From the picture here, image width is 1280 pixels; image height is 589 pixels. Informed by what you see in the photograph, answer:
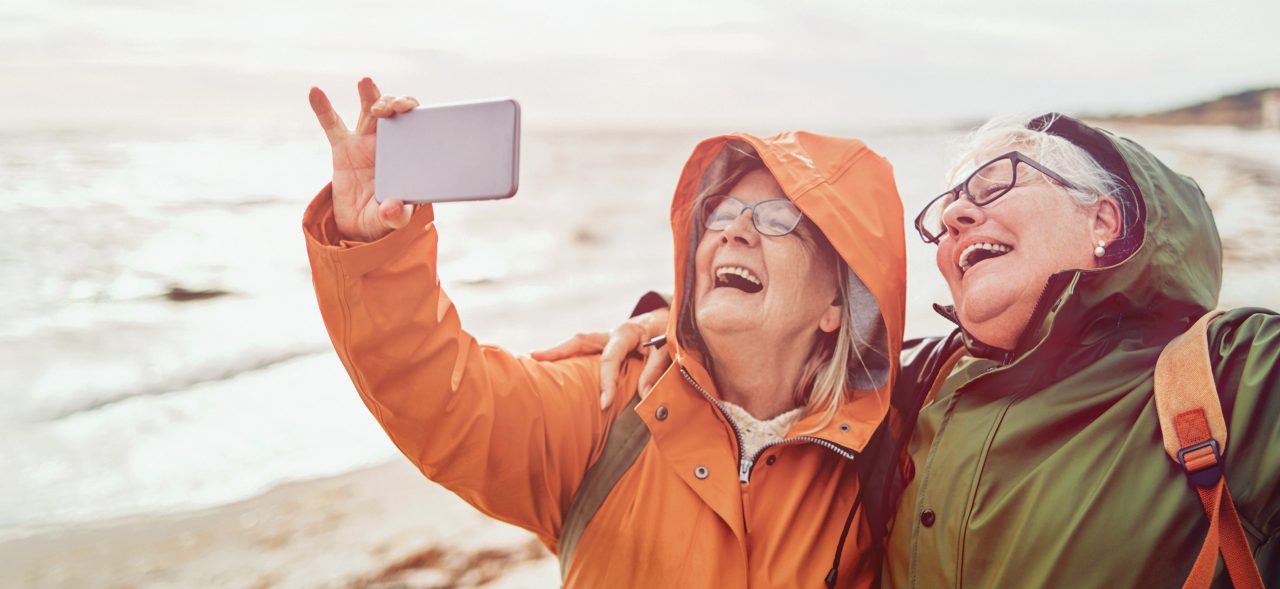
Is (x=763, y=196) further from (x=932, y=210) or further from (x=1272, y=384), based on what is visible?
(x=1272, y=384)

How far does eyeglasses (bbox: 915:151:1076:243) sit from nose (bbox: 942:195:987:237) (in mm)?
16

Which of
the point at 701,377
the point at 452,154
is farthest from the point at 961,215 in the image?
the point at 452,154

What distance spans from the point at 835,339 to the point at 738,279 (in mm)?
332

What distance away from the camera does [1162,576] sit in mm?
1743

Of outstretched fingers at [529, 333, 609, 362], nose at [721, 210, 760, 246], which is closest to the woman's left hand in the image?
outstretched fingers at [529, 333, 609, 362]

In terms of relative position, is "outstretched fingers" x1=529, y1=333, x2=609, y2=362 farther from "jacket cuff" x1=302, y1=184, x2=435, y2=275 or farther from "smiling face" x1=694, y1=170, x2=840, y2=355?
"jacket cuff" x1=302, y1=184, x2=435, y2=275

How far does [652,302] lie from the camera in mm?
2982

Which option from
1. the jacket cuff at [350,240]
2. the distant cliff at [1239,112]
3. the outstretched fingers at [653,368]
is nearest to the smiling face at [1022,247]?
the outstretched fingers at [653,368]

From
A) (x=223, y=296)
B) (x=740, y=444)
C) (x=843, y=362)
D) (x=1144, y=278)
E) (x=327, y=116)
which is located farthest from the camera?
(x=223, y=296)

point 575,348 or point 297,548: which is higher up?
point 575,348

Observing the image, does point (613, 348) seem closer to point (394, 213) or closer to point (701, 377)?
point (701, 377)

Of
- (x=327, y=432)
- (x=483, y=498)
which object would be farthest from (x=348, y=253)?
(x=327, y=432)

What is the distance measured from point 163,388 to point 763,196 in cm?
504

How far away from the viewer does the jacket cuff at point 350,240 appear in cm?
202
